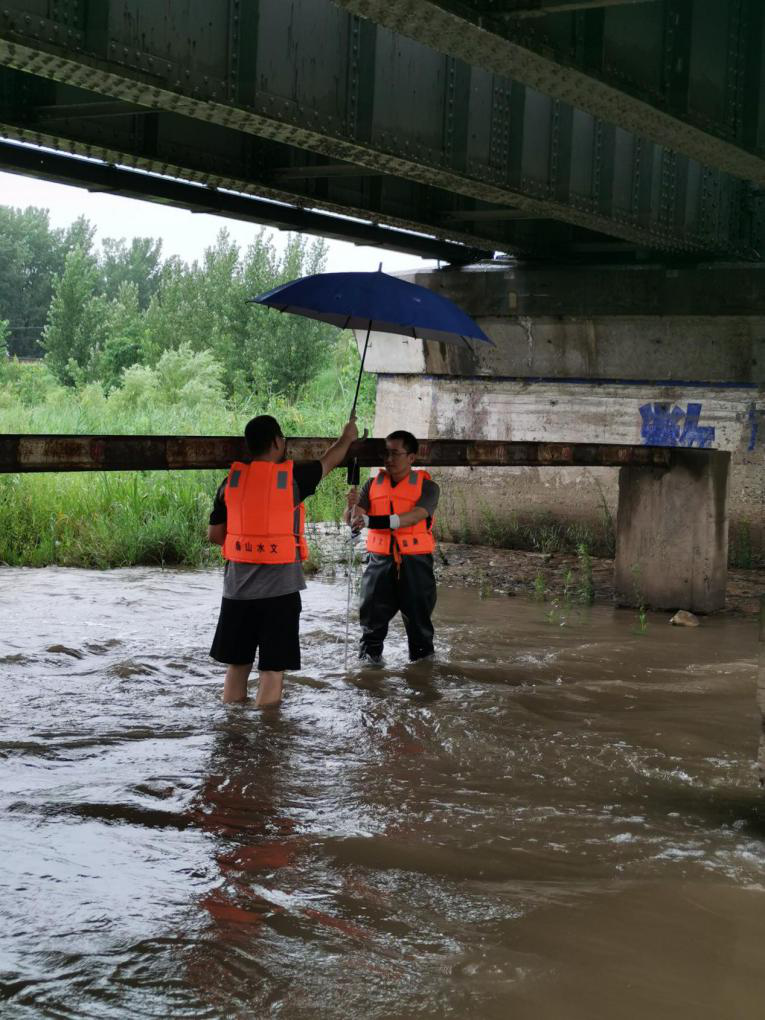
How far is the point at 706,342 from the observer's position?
15.1m

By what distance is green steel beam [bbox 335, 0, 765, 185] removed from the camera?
679 cm

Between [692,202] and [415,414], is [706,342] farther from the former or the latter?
[415,414]

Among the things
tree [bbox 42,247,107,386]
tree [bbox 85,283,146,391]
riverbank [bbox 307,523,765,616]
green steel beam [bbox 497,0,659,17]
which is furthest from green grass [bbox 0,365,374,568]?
tree [bbox 42,247,107,386]

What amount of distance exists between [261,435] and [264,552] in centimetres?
69

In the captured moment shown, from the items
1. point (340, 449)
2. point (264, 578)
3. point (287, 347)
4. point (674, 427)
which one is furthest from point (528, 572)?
point (287, 347)

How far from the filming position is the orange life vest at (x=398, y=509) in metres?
9.11

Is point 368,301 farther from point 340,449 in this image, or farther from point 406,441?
point 406,441

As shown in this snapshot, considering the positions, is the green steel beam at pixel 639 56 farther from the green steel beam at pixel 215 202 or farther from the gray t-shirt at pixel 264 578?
the green steel beam at pixel 215 202

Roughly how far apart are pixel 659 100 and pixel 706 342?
257 inches

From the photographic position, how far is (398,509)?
9109mm

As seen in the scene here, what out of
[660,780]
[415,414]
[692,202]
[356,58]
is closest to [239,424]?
[415,414]

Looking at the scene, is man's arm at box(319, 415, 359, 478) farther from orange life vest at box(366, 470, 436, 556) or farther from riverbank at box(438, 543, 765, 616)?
riverbank at box(438, 543, 765, 616)

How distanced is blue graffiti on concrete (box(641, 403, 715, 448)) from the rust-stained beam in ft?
14.5

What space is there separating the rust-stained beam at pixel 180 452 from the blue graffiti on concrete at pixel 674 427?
14.5 feet
